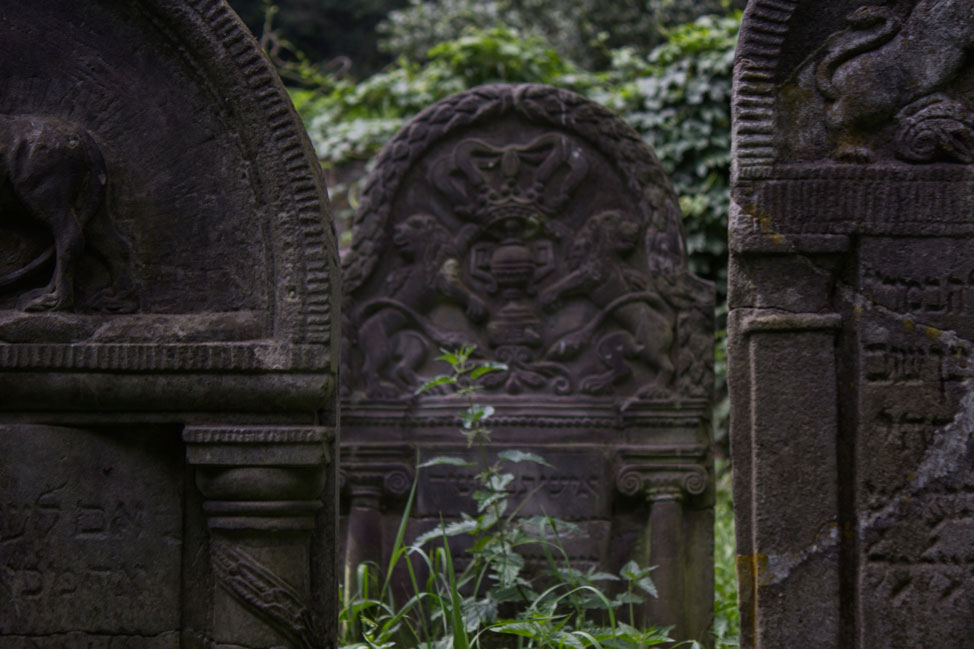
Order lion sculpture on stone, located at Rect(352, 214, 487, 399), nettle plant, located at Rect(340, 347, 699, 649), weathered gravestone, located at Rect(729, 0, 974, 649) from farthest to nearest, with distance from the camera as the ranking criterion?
lion sculpture on stone, located at Rect(352, 214, 487, 399), nettle plant, located at Rect(340, 347, 699, 649), weathered gravestone, located at Rect(729, 0, 974, 649)

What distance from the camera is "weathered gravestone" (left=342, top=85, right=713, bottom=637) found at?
4422 millimetres

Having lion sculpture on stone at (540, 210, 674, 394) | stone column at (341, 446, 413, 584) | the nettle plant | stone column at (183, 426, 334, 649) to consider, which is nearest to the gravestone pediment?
stone column at (183, 426, 334, 649)

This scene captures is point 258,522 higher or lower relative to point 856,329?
lower

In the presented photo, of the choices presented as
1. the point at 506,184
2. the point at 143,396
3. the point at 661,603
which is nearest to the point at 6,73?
the point at 143,396

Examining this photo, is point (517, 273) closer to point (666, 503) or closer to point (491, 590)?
point (666, 503)

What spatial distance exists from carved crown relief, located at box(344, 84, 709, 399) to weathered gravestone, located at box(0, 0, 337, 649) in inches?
71.8

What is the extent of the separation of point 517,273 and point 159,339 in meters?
2.12

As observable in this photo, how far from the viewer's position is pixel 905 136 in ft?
9.04

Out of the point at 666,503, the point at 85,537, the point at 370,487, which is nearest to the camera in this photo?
the point at 85,537

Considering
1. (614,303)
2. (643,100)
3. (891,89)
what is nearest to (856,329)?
(891,89)

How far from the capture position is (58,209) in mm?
2809

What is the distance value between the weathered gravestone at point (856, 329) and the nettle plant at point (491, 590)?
65 cm

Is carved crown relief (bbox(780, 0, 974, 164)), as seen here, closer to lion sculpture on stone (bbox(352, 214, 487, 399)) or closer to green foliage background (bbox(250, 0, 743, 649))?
lion sculpture on stone (bbox(352, 214, 487, 399))

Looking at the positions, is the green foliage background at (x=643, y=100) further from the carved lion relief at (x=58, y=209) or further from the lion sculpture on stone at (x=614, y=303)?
the carved lion relief at (x=58, y=209)
